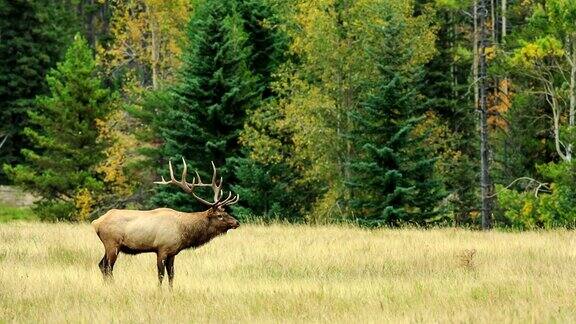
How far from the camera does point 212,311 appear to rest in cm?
961

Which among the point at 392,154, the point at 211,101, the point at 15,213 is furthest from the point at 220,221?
the point at 15,213

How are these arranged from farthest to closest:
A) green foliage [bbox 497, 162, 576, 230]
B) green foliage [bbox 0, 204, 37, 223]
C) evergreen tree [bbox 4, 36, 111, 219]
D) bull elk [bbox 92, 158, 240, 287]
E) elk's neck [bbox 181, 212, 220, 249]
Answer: green foliage [bbox 0, 204, 37, 223], evergreen tree [bbox 4, 36, 111, 219], green foliage [bbox 497, 162, 576, 230], elk's neck [bbox 181, 212, 220, 249], bull elk [bbox 92, 158, 240, 287]

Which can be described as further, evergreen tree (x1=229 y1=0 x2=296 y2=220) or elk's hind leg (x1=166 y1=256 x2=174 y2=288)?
evergreen tree (x1=229 y1=0 x2=296 y2=220)

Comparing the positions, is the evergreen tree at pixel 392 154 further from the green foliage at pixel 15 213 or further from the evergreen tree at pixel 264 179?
the green foliage at pixel 15 213

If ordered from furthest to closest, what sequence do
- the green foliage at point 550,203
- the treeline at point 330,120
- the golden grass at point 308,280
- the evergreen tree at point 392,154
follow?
the treeline at point 330,120 → the evergreen tree at point 392,154 → the green foliage at point 550,203 → the golden grass at point 308,280

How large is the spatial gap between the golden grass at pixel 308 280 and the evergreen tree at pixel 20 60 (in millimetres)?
25097

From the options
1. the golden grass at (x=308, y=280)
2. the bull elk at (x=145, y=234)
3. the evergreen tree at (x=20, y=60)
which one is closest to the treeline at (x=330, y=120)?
the evergreen tree at (x=20, y=60)

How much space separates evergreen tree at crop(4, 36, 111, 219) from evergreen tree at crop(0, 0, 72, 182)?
23.2 ft

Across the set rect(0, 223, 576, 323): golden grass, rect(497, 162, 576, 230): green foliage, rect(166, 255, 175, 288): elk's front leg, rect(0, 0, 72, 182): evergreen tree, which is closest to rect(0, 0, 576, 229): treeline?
rect(497, 162, 576, 230): green foliage

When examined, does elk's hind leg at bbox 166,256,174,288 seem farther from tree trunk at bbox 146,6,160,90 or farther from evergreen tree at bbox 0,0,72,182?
evergreen tree at bbox 0,0,72,182

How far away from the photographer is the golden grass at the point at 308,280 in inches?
367

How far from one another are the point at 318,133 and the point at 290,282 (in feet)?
49.3

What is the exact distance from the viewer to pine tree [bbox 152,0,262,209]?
1143 inches

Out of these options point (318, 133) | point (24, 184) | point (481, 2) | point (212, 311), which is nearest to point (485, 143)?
point (481, 2)
